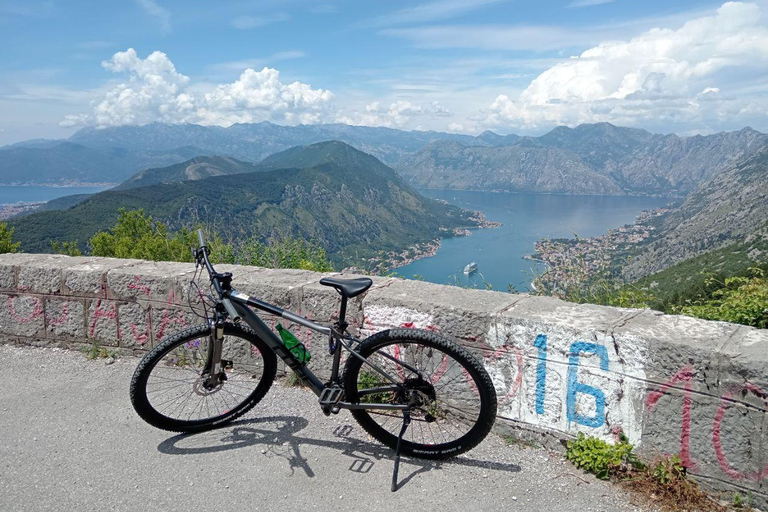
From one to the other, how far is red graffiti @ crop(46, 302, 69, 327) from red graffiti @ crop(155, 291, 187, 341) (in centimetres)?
108

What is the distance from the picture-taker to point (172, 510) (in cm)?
281

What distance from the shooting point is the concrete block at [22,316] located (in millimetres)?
5066

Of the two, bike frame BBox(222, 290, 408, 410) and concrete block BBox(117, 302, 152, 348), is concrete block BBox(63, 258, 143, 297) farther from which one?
bike frame BBox(222, 290, 408, 410)

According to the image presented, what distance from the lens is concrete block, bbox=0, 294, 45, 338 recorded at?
199 inches

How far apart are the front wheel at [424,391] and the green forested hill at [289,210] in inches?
2963

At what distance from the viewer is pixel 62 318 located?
16.4 ft

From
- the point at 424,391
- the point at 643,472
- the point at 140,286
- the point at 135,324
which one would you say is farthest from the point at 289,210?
the point at 643,472

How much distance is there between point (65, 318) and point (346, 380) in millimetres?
3282

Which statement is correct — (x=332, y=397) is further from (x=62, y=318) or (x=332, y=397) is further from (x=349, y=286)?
(x=62, y=318)

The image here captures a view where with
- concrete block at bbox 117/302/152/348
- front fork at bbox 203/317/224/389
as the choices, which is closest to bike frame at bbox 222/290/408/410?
front fork at bbox 203/317/224/389

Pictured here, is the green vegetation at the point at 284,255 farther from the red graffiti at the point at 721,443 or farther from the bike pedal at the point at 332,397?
the red graffiti at the point at 721,443

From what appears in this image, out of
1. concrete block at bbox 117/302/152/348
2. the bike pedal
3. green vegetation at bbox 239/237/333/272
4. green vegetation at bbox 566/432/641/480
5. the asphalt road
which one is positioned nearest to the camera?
the asphalt road

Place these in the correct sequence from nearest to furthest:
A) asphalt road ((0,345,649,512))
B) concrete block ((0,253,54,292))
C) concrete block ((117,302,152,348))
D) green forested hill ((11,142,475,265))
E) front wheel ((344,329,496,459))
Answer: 1. asphalt road ((0,345,649,512))
2. front wheel ((344,329,496,459))
3. concrete block ((117,302,152,348))
4. concrete block ((0,253,54,292))
5. green forested hill ((11,142,475,265))

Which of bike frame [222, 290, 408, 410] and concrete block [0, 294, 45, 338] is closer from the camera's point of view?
bike frame [222, 290, 408, 410]
